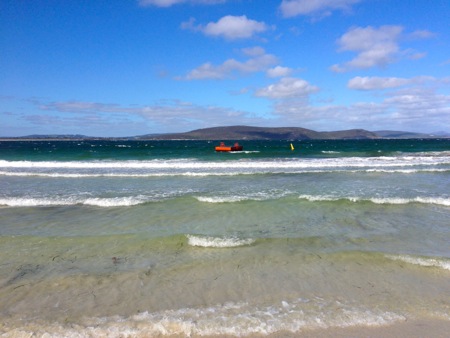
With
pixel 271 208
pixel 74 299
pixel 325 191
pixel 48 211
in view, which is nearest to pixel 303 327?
pixel 74 299

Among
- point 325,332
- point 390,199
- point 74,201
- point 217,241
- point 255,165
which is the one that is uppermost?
point 255,165

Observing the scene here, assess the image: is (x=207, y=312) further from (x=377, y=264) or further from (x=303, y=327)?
(x=377, y=264)

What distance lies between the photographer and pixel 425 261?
6.95 meters

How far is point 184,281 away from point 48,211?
8.31 meters

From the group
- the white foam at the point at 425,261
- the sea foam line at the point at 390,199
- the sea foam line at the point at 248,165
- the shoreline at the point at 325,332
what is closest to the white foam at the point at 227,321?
the shoreline at the point at 325,332

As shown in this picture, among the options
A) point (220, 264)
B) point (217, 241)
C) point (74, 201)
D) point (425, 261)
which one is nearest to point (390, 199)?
point (425, 261)

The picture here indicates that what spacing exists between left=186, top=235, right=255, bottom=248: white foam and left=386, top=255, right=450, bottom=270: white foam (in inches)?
130

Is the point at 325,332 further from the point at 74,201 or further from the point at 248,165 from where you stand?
the point at 248,165

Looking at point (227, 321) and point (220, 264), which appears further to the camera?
point (220, 264)

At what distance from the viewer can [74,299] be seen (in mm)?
5434

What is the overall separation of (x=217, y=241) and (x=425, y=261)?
463 cm

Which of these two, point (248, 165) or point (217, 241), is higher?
A: point (248, 165)

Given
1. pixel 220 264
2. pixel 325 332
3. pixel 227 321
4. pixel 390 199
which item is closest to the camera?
pixel 325 332

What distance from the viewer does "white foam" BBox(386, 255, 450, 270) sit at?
6772mm
